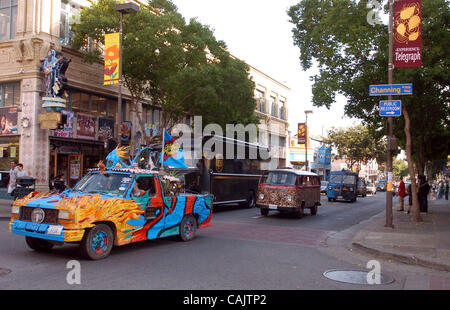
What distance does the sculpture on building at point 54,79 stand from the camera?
20406mm

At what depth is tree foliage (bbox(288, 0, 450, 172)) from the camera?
1452 centimetres

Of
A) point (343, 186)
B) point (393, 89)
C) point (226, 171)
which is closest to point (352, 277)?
point (393, 89)

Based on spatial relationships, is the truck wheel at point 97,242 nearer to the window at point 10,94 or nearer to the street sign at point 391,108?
the street sign at point 391,108

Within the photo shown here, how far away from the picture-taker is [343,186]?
3188 centimetres

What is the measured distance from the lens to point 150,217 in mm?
9258

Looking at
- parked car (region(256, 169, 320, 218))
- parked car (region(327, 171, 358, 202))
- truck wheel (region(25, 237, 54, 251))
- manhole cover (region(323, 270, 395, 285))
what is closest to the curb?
manhole cover (region(323, 270, 395, 285))

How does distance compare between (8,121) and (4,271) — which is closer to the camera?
(4,271)

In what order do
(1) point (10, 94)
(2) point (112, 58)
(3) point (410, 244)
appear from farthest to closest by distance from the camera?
(1) point (10, 94), (2) point (112, 58), (3) point (410, 244)

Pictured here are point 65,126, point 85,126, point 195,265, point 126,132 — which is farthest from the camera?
point 126,132

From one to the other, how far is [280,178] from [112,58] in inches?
369

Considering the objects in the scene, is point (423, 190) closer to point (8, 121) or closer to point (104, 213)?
point (104, 213)

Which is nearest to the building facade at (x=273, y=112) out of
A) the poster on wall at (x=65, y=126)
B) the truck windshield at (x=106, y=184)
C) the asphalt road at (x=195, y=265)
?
the poster on wall at (x=65, y=126)

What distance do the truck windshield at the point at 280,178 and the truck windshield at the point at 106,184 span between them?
9761mm
